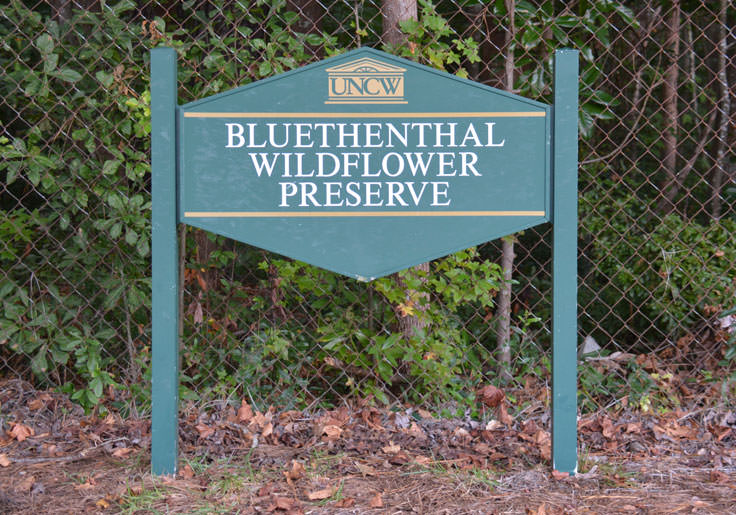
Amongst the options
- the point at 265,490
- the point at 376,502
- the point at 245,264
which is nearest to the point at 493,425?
the point at 376,502

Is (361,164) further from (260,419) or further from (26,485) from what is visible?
(26,485)

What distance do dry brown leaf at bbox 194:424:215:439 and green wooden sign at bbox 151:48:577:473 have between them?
0.63 meters

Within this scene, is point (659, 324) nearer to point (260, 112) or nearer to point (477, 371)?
point (477, 371)

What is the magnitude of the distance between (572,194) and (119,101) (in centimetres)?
184

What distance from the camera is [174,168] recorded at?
2391 millimetres

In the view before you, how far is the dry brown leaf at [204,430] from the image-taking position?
2.82 meters

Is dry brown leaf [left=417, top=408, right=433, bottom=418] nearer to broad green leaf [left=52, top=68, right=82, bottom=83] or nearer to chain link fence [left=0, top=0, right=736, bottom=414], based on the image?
chain link fence [left=0, top=0, right=736, bottom=414]

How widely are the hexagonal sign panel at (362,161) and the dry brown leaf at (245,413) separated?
3.01 ft

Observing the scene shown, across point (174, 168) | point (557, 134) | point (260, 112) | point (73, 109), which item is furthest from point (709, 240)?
point (73, 109)

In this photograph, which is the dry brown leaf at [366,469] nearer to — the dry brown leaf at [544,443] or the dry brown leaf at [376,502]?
the dry brown leaf at [376,502]

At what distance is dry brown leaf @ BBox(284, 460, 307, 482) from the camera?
8.21 ft

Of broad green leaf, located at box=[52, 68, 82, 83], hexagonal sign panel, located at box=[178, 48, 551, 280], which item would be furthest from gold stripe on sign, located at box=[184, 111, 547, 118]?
broad green leaf, located at box=[52, 68, 82, 83]

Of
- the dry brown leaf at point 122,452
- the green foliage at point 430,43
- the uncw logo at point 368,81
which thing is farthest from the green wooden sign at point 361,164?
the dry brown leaf at point 122,452

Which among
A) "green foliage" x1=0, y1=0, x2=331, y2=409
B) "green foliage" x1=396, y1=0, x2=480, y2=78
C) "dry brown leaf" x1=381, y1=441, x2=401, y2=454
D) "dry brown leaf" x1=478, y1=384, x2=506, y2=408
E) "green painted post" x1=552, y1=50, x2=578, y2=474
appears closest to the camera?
"green painted post" x1=552, y1=50, x2=578, y2=474
